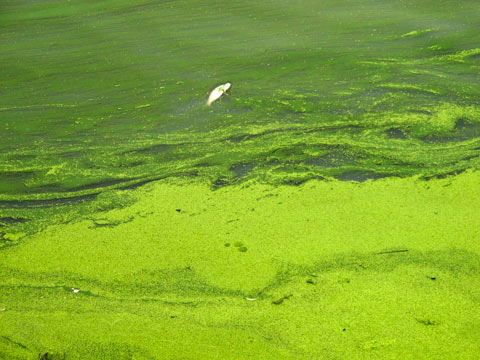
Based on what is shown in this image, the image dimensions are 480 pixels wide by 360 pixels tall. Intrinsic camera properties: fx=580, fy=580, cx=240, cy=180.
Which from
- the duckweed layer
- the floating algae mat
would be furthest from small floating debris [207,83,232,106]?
the duckweed layer

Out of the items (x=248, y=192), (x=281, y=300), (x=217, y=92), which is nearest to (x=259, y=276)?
(x=281, y=300)

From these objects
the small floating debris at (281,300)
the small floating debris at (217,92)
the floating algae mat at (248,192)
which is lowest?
the small floating debris at (281,300)

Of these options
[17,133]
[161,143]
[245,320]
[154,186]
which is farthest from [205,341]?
[17,133]

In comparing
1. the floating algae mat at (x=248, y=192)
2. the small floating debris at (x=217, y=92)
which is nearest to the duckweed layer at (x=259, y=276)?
the floating algae mat at (x=248, y=192)

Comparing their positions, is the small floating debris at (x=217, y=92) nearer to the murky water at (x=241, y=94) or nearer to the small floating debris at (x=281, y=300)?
the murky water at (x=241, y=94)

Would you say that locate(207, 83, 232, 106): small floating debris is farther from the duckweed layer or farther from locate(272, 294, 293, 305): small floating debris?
locate(272, 294, 293, 305): small floating debris

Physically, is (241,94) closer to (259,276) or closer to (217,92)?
(217,92)

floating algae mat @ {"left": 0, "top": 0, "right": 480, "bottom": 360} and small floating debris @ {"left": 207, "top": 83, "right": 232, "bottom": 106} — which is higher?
small floating debris @ {"left": 207, "top": 83, "right": 232, "bottom": 106}
